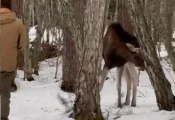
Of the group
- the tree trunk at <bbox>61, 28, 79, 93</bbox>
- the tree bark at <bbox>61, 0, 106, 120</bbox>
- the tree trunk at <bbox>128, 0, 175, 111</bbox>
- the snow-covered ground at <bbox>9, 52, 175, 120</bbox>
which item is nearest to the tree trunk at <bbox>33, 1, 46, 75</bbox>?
the snow-covered ground at <bbox>9, 52, 175, 120</bbox>

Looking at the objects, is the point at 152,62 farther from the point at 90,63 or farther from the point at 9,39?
the point at 9,39

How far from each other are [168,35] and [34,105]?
3.42 m

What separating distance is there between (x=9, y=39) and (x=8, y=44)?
0.23ft

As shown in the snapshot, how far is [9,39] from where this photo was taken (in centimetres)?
568

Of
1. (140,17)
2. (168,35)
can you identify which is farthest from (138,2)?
(168,35)

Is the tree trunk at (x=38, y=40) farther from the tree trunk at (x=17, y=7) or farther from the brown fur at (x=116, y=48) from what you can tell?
the brown fur at (x=116, y=48)

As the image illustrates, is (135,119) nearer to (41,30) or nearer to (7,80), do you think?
(7,80)

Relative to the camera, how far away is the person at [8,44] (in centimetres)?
565

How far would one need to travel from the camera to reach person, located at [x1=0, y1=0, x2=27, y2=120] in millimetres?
5648

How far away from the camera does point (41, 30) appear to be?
635 inches

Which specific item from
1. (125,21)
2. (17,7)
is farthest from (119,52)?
(125,21)

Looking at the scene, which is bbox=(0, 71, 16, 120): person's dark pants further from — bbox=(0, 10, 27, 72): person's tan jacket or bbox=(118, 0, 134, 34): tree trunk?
bbox=(118, 0, 134, 34): tree trunk

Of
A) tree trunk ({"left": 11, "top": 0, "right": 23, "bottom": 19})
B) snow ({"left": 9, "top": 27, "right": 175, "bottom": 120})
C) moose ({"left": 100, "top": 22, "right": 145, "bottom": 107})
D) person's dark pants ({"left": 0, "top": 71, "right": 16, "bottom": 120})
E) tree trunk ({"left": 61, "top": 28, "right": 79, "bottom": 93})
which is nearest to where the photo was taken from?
person's dark pants ({"left": 0, "top": 71, "right": 16, "bottom": 120})

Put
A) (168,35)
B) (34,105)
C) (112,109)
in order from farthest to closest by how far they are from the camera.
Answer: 1. (34,105)
2. (112,109)
3. (168,35)
